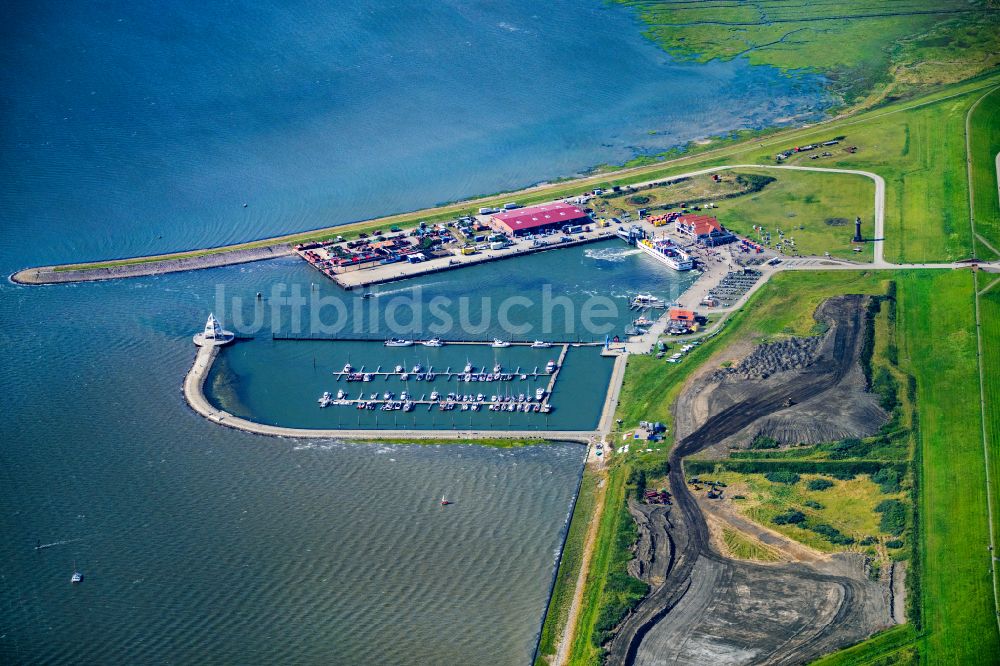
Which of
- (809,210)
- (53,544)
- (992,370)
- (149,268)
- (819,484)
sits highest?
(809,210)

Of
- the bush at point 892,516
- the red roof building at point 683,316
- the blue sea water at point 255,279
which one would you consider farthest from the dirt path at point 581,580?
the red roof building at point 683,316

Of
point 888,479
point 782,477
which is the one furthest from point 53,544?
point 888,479

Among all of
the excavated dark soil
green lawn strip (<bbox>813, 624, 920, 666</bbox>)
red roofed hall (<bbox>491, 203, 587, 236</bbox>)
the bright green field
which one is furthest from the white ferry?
green lawn strip (<bbox>813, 624, 920, 666</bbox>)

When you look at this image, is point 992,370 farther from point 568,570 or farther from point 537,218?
point 537,218

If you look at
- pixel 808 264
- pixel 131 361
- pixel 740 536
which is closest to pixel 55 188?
pixel 131 361

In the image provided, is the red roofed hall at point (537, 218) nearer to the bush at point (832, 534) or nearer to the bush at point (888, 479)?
the bush at point (888, 479)

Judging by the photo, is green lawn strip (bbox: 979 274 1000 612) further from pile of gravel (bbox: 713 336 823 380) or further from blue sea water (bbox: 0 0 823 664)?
blue sea water (bbox: 0 0 823 664)
